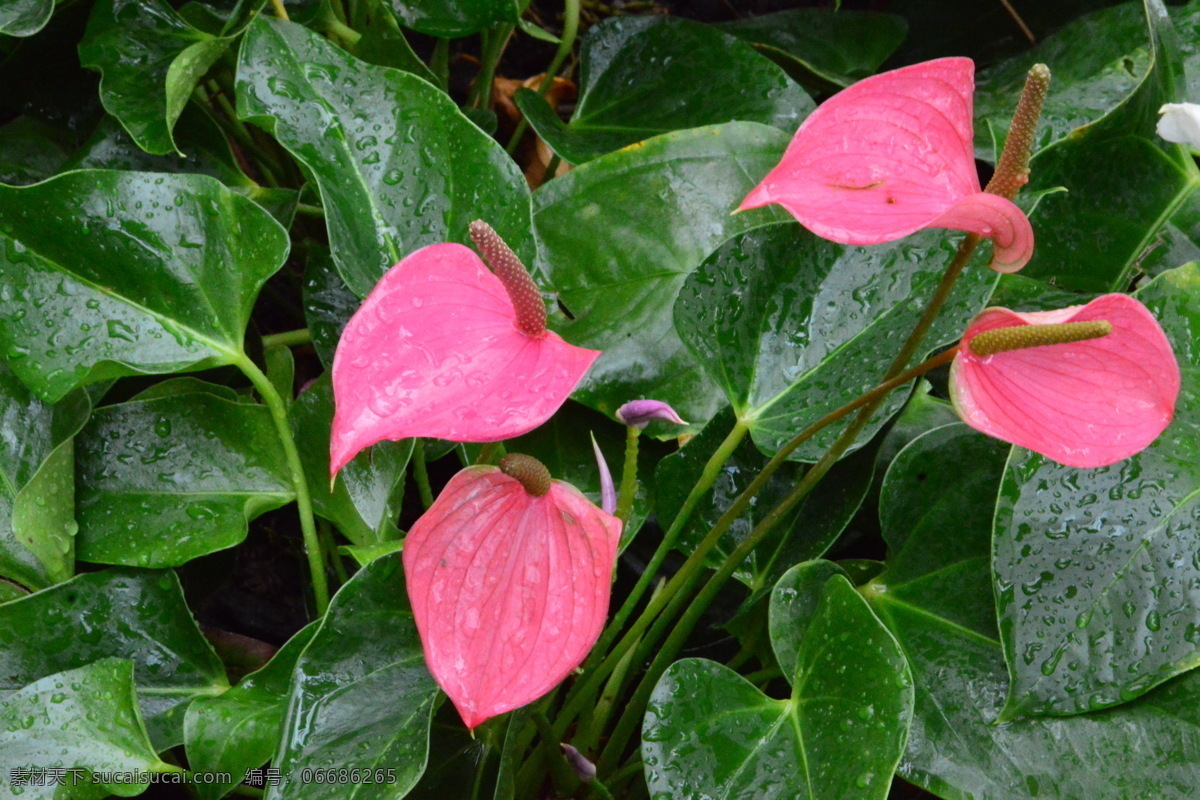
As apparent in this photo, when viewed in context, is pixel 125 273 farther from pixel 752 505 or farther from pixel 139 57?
pixel 752 505

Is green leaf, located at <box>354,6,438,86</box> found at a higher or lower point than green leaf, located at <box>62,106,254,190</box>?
higher

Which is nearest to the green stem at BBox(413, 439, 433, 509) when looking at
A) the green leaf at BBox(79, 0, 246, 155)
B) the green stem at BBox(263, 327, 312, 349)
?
the green stem at BBox(263, 327, 312, 349)

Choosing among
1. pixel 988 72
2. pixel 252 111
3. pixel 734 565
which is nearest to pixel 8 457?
pixel 252 111

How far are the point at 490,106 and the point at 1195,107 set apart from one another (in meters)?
0.83

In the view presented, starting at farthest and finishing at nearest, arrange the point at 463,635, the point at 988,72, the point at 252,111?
the point at 988,72
the point at 252,111
the point at 463,635

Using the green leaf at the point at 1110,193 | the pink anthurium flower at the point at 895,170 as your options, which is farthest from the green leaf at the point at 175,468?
the green leaf at the point at 1110,193

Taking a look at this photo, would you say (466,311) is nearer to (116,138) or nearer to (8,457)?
(8,457)

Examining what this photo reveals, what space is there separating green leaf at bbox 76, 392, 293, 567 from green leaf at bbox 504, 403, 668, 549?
0.22m

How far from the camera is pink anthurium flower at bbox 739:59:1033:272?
19.6 inches

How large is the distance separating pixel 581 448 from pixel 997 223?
18.6 inches

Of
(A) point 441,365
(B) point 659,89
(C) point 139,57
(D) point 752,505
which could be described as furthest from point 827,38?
(A) point 441,365

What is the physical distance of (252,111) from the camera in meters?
0.76

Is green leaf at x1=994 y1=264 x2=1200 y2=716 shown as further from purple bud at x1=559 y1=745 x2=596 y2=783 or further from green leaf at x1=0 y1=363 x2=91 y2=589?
green leaf at x1=0 y1=363 x2=91 y2=589

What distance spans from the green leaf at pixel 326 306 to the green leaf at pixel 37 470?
8.3 inches
